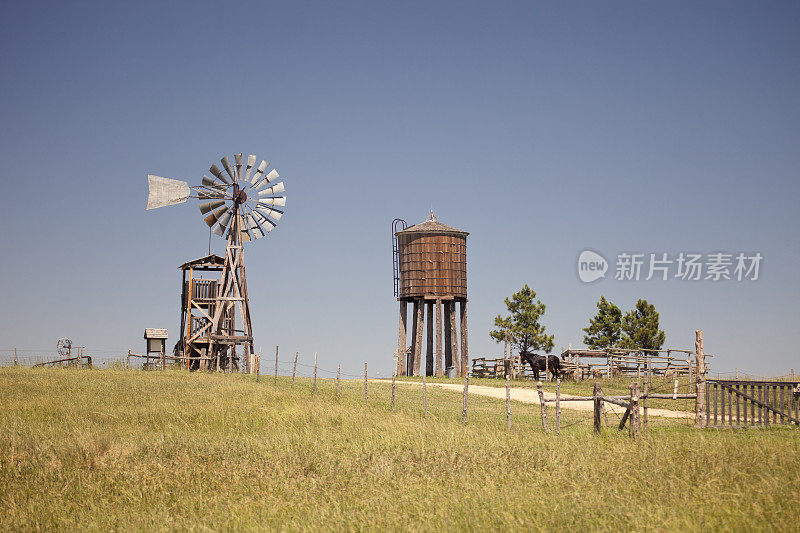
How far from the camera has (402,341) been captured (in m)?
45.8

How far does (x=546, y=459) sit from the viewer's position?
14375 mm

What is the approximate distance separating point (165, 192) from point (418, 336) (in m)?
17.1

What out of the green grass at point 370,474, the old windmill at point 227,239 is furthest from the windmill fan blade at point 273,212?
the green grass at point 370,474

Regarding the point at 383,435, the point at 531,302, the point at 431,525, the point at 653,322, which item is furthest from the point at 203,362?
the point at 431,525

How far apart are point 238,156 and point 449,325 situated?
53.2ft

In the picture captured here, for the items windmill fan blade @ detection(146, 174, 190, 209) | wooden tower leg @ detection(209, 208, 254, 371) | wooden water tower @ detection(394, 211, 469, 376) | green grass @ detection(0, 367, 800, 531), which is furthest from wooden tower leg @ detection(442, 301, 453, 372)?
green grass @ detection(0, 367, 800, 531)

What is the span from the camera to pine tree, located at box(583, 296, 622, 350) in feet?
195

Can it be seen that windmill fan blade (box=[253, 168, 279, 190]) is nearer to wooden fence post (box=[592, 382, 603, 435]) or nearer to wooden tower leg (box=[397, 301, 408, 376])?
wooden tower leg (box=[397, 301, 408, 376])

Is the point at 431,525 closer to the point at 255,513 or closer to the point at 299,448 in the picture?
the point at 255,513

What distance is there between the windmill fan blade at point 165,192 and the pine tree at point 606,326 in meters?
32.6

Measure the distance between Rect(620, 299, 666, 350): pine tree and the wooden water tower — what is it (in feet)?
63.8

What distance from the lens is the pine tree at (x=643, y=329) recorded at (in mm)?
58375

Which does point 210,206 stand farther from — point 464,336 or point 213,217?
point 464,336

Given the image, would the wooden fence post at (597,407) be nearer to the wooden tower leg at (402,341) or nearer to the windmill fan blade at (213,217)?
the wooden tower leg at (402,341)
